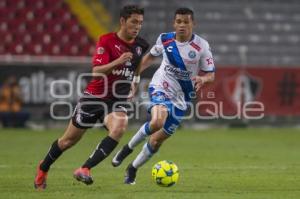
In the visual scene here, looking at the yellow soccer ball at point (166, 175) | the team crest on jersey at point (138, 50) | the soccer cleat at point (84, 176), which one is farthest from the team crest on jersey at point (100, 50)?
the yellow soccer ball at point (166, 175)

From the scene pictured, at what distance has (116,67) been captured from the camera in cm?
979

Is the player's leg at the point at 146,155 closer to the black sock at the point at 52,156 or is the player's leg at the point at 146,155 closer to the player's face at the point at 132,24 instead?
the black sock at the point at 52,156

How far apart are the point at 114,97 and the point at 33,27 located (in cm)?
1750

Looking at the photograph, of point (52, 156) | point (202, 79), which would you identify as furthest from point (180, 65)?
point (52, 156)

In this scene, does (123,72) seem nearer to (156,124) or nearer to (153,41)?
(156,124)

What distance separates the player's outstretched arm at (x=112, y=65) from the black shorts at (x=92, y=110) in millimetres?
448

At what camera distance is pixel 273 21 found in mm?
29469

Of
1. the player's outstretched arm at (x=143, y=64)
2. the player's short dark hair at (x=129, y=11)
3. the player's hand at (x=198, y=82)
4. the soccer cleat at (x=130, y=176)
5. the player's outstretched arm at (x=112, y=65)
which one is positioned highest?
the player's short dark hair at (x=129, y=11)

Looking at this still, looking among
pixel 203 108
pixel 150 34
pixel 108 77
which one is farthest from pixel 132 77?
pixel 150 34

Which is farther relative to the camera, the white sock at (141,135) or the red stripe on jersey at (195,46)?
the red stripe on jersey at (195,46)

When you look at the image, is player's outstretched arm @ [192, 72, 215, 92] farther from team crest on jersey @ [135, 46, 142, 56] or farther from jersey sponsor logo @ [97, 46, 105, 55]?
jersey sponsor logo @ [97, 46, 105, 55]

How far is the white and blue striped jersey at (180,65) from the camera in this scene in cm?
1065

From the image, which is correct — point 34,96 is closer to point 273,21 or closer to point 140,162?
point 273,21

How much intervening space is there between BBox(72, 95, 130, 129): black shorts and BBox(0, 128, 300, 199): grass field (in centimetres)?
88
